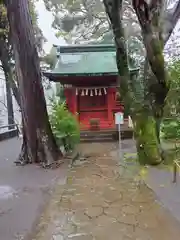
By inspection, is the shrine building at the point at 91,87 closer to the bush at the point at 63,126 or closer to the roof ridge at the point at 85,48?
the roof ridge at the point at 85,48

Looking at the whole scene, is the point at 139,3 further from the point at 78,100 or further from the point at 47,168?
the point at 78,100

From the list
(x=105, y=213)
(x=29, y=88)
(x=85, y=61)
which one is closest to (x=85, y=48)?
(x=85, y=61)

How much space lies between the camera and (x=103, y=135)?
14906 mm

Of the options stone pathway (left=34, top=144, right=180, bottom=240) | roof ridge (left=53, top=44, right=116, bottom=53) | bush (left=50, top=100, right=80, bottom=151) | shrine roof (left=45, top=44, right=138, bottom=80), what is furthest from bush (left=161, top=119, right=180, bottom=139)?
roof ridge (left=53, top=44, right=116, bottom=53)

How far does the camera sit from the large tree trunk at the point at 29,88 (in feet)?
28.1

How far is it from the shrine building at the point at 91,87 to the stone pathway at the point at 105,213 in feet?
28.4

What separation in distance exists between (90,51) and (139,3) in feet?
40.0

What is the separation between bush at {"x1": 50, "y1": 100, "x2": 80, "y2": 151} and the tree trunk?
2926 mm

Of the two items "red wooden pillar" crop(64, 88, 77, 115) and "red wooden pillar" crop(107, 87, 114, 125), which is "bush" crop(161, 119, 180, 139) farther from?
"red wooden pillar" crop(64, 88, 77, 115)

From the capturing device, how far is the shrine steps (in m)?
14.6

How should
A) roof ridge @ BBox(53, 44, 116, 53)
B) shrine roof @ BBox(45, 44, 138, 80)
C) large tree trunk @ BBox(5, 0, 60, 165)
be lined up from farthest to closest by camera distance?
roof ridge @ BBox(53, 44, 116, 53)
shrine roof @ BBox(45, 44, 138, 80)
large tree trunk @ BBox(5, 0, 60, 165)

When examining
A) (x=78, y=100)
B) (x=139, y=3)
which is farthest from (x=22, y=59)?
(x=78, y=100)

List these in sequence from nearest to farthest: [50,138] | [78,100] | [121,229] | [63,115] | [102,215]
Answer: [121,229], [102,215], [50,138], [63,115], [78,100]

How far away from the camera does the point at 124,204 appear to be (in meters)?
5.43
